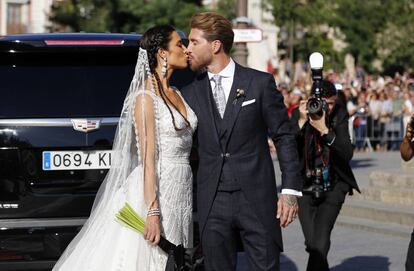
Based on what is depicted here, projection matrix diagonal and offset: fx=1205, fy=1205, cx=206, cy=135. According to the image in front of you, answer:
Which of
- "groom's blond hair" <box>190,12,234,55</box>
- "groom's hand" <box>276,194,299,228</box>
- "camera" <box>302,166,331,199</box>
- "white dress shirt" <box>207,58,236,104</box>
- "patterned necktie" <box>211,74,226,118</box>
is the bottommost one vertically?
"camera" <box>302,166,331,199</box>

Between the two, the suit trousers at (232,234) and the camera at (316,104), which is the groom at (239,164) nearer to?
the suit trousers at (232,234)

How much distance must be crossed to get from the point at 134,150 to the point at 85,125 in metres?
1.15

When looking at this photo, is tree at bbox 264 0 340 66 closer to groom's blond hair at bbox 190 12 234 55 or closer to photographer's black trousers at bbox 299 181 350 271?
photographer's black trousers at bbox 299 181 350 271

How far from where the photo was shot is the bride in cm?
654

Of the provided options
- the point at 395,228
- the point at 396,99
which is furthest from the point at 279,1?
the point at 395,228

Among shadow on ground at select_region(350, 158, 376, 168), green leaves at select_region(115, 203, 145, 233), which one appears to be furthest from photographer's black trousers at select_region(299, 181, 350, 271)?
shadow on ground at select_region(350, 158, 376, 168)

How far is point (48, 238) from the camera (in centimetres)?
779

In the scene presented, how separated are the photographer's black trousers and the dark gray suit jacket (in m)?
2.37

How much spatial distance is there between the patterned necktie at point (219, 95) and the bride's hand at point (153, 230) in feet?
2.27

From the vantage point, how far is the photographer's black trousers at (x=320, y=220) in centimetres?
895

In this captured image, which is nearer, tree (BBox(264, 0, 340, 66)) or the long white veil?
the long white veil

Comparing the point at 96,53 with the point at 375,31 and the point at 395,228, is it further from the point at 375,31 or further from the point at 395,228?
the point at 375,31

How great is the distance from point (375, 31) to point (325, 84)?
45.3 metres

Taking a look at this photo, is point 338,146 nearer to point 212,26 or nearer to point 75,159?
point 75,159
